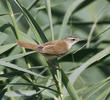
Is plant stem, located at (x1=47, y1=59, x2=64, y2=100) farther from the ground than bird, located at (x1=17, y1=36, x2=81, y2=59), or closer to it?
closer to it

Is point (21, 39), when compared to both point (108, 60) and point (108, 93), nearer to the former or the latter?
point (108, 93)

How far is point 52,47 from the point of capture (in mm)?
2434

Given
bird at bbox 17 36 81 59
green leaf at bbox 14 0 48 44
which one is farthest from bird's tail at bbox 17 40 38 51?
green leaf at bbox 14 0 48 44

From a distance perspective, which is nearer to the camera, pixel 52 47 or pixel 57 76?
pixel 57 76

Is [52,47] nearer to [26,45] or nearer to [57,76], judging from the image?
[26,45]

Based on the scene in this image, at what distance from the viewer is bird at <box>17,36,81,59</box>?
220 centimetres

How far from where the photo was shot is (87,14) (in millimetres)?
3398

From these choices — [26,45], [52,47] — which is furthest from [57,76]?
[52,47]

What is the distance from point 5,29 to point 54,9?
0.81 m

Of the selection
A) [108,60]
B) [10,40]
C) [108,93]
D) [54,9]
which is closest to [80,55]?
[108,60]

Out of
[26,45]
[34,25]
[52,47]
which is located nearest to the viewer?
[34,25]

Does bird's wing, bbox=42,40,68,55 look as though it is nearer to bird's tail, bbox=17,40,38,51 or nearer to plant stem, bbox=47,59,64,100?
bird's tail, bbox=17,40,38,51

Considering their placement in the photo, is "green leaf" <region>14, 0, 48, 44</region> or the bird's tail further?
the bird's tail

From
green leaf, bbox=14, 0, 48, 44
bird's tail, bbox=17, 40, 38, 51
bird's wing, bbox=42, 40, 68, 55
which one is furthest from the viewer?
bird's wing, bbox=42, 40, 68, 55
